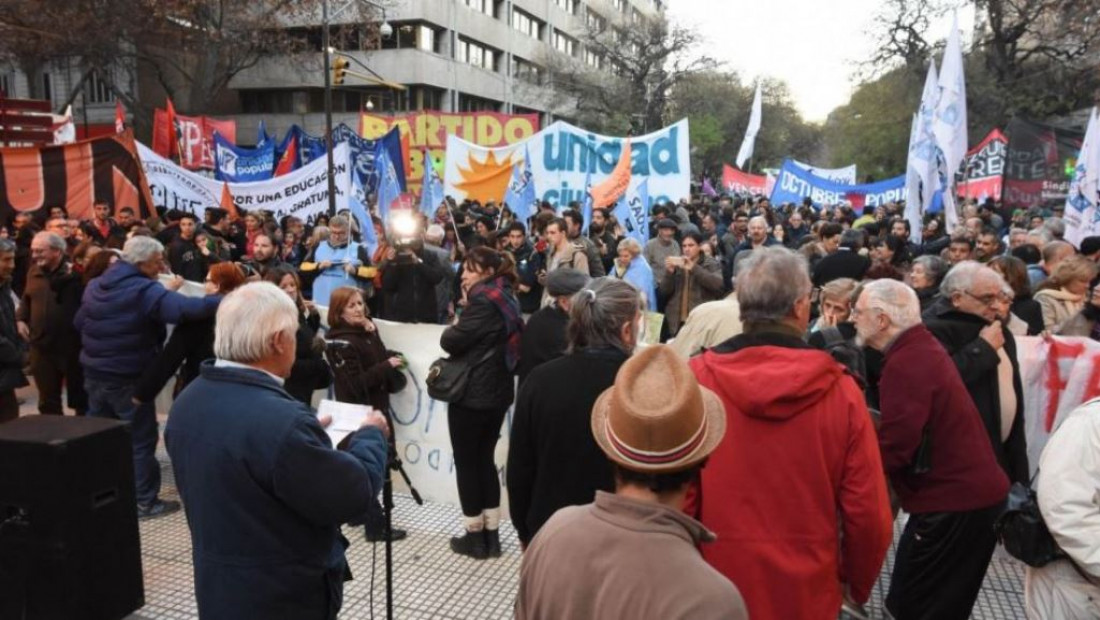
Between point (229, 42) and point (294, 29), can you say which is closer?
point (229, 42)

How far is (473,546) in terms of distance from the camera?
184 inches

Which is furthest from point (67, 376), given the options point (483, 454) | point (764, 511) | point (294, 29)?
point (294, 29)

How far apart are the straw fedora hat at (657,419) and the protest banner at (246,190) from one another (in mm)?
11389

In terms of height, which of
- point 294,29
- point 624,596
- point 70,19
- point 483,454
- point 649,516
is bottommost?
point 483,454

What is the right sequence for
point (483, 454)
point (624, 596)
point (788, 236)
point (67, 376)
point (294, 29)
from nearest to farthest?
1. point (624, 596)
2. point (483, 454)
3. point (67, 376)
4. point (788, 236)
5. point (294, 29)

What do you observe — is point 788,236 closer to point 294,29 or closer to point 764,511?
point 764,511

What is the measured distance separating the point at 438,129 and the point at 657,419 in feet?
67.8

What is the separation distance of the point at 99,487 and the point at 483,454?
1.95 metres

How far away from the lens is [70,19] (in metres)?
27.2

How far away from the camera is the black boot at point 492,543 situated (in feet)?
15.4

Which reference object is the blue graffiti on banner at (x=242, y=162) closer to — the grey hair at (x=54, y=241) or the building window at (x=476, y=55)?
the grey hair at (x=54, y=241)

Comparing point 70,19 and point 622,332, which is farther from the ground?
point 70,19

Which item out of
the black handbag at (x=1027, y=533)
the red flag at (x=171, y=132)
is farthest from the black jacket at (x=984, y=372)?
the red flag at (x=171, y=132)

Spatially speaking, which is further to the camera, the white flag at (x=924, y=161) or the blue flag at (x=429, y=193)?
the blue flag at (x=429, y=193)
